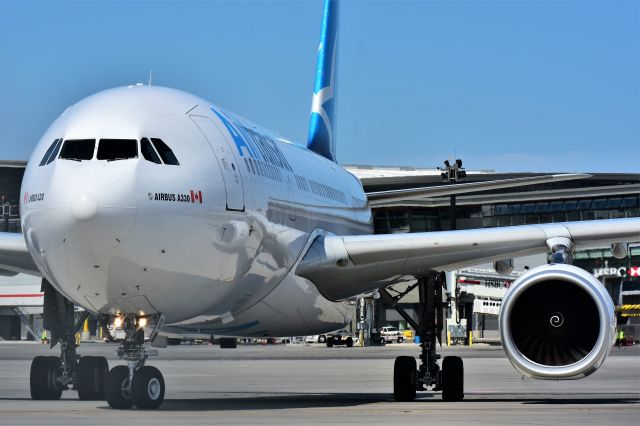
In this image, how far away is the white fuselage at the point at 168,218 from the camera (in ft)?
37.0

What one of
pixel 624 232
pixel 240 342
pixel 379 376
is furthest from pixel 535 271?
pixel 240 342

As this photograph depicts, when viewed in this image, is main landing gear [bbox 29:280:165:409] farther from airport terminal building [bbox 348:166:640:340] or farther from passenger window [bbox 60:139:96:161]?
airport terminal building [bbox 348:166:640:340]

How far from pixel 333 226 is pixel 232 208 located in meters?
4.97

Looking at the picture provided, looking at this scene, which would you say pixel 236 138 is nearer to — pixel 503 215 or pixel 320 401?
pixel 320 401

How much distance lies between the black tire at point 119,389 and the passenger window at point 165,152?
2.40 meters

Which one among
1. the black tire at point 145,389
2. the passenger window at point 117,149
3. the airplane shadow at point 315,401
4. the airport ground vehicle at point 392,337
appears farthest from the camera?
the airport ground vehicle at point 392,337

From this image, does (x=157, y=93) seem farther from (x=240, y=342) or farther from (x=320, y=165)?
(x=240, y=342)

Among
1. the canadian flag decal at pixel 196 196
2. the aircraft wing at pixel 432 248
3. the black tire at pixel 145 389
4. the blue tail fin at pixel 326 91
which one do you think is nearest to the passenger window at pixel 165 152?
the canadian flag decal at pixel 196 196

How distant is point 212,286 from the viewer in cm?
1264

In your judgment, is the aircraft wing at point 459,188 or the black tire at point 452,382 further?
the aircraft wing at point 459,188

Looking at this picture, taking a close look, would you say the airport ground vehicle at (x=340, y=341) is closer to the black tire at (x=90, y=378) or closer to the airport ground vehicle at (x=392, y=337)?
the airport ground vehicle at (x=392, y=337)

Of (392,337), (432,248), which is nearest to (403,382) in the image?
(432,248)

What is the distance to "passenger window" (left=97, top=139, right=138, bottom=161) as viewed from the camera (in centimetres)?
1158

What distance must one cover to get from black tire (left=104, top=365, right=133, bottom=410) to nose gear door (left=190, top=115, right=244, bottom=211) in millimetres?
2190
